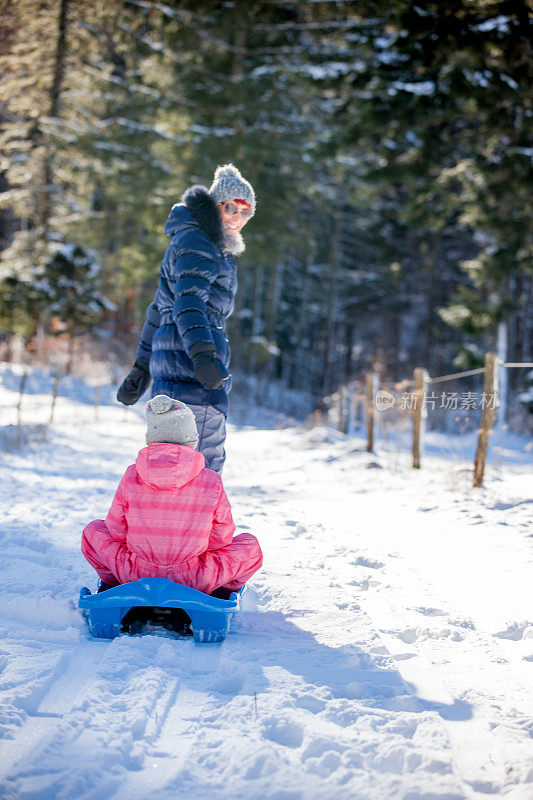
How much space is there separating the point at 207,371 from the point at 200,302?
408 millimetres

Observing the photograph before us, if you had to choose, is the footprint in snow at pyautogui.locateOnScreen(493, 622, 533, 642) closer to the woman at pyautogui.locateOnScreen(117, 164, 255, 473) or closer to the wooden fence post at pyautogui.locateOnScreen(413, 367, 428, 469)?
the woman at pyautogui.locateOnScreen(117, 164, 255, 473)

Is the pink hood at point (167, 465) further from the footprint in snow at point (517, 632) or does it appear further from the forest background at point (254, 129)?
the forest background at point (254, 129)

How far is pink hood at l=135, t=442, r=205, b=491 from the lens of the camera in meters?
2.32

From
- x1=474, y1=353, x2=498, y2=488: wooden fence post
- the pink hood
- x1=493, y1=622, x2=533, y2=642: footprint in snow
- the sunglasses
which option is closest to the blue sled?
the pink hood

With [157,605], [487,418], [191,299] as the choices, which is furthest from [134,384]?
[487,418]

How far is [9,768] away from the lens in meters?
1.50

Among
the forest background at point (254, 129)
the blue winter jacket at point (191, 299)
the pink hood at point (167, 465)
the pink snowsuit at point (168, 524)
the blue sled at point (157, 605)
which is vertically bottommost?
the blue sled at point (157, 605)

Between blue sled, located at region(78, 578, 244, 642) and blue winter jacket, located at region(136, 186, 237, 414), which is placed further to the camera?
blue winter jacket, located at region(136, 186, 237, 414)

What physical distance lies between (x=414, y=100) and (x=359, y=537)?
33.2 feet

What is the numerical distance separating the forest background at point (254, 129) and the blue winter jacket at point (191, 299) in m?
9.40

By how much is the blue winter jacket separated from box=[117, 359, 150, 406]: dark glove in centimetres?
19

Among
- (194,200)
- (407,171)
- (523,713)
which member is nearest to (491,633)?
(523,713)

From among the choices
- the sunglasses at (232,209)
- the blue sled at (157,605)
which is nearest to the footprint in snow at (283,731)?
the blue sled at (157,605)

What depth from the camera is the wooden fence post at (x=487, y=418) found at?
572 cm
